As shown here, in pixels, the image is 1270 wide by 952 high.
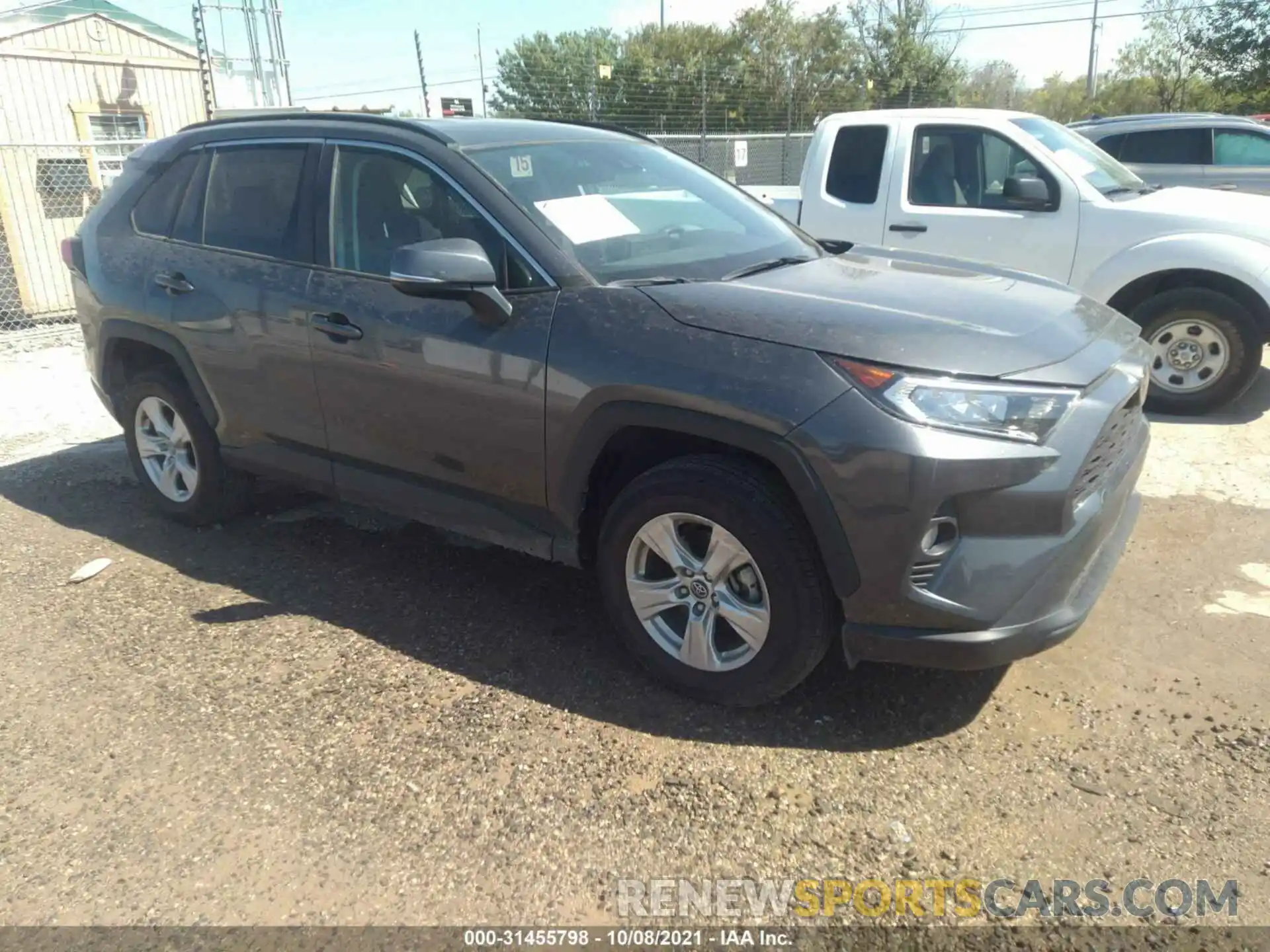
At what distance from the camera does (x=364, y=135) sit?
384 cm

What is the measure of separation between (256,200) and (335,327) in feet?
2.95

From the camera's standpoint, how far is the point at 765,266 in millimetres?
3568

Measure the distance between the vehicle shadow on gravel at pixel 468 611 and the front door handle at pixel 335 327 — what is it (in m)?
1.08

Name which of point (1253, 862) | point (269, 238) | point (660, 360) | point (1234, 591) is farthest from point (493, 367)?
point (1234, 591)

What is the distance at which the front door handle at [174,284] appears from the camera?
429cm

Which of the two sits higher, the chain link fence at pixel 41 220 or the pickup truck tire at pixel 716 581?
the chain link fence at pixel 41 220

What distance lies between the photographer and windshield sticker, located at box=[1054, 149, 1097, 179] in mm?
6348

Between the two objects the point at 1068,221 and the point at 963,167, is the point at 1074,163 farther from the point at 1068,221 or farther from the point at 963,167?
the point at 963,167

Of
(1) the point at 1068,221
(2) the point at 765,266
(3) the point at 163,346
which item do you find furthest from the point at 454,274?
(1) the point at 1068,221

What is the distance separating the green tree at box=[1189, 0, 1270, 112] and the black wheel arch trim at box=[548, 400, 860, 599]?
96.5 feet

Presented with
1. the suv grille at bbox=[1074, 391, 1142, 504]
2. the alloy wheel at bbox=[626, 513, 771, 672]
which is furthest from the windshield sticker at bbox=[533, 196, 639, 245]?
the suv grille at bbox=[1074, 391, 1142, 504]

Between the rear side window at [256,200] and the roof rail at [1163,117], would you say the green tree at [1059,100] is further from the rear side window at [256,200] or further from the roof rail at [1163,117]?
the rear side window at [256,200]

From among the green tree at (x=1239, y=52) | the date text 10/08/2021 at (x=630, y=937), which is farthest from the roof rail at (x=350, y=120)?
the green tree at (x=1239, y=52)

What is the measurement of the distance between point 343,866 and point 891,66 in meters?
37.6
